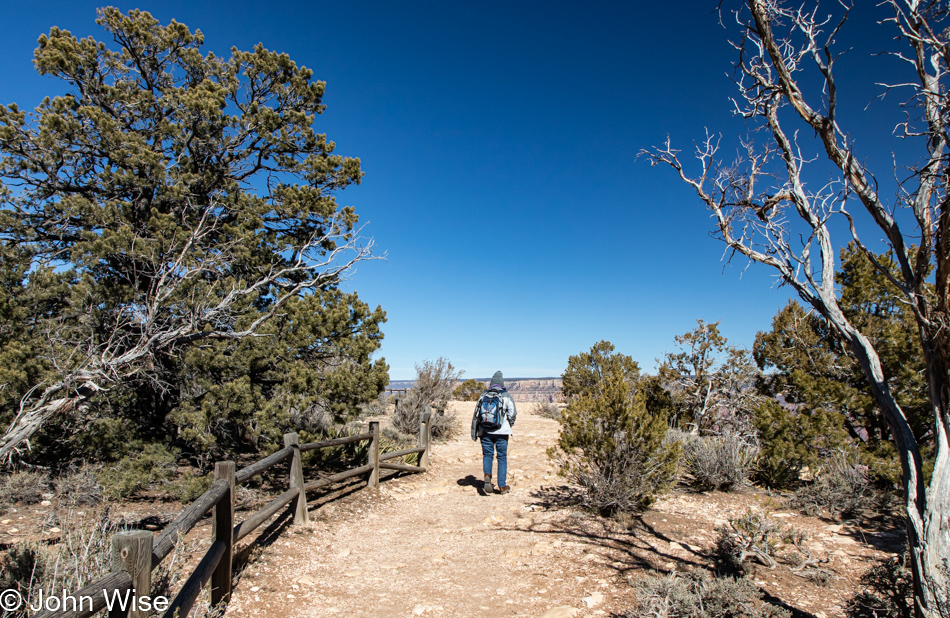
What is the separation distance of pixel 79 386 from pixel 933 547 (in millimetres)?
7247

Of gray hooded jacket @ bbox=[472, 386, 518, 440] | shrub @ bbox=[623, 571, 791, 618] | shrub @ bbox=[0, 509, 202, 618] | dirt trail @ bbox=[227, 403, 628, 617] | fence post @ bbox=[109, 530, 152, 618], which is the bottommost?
dirt trail @ bbox=[227, 403, 628, 617]

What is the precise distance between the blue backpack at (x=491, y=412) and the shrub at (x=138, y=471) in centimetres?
425

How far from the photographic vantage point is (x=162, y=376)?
22.9 feet

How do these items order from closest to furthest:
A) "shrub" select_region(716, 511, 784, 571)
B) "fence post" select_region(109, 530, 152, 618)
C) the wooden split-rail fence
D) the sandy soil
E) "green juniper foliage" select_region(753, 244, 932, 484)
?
the wooden split-rail fence, "fence post" select_region(109, 530, 152, 618), the sandy soil, "shrub" select_region(716, 511, 784, 571), "green juniper foliage" select_region(753, 244, 932, 484)

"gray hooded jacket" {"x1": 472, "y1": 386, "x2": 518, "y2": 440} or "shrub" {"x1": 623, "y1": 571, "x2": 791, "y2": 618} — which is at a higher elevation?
"gray hooded jacket" {"x1": 472, "y1": 386, "x2": 518, "y2": 440}

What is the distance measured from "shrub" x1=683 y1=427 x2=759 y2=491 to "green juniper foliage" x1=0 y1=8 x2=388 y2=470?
5130 millimetres

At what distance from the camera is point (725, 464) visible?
742 centimetres

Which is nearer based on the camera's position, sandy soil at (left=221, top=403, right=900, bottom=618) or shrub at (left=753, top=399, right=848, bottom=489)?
sandy soil at (left=221, top=403, right=900, bottom=618)

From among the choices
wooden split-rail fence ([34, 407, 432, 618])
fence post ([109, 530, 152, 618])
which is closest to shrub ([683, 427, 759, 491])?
wooden split-rail fence ([34, 407, 432, 618])

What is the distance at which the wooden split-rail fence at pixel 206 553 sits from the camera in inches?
86.0

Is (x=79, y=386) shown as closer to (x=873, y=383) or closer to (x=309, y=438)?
(x=309, y=438)

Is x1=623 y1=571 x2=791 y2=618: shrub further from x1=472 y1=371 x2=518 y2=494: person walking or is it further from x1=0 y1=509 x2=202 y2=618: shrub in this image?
x1=472 y1=371 x2=518 y2=494: person walking

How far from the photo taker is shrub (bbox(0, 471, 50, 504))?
240 inches

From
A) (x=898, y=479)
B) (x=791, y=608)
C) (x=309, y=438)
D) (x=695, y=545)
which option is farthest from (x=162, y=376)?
(x=898, y=479)
